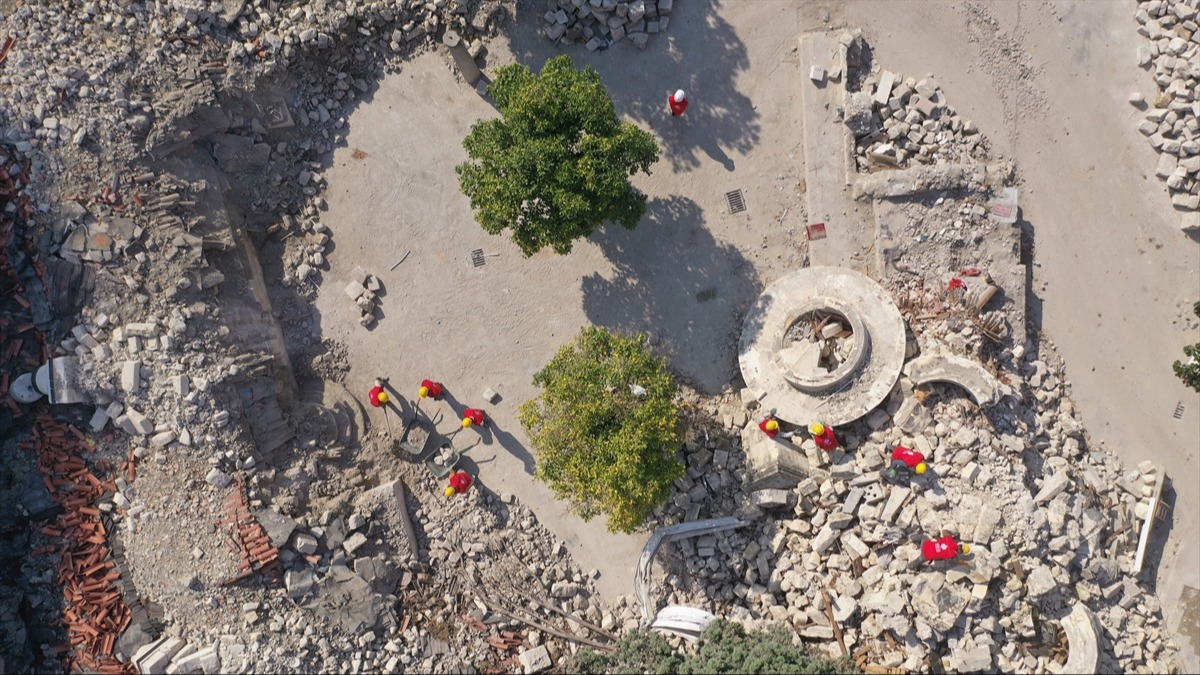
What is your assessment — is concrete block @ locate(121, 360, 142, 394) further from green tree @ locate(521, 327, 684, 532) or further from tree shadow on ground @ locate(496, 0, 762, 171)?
tree shadow on ground @ locate(496, 0, 762, 171)

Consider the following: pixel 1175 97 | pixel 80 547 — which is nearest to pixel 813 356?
pixel 1175 97

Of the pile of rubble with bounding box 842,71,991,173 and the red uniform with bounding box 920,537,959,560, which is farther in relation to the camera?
the pile of rubble with bounding box 842,71,991,173

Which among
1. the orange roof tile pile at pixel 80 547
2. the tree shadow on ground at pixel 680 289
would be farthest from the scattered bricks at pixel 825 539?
the orange roof tile pile at pixel 80 547

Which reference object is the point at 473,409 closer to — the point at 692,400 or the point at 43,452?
the point at 692,400

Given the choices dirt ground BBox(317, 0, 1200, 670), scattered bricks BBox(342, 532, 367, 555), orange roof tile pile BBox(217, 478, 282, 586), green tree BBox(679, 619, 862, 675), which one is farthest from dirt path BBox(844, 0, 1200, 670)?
orange roof tile pile BBox(217, 478, 282, 586)

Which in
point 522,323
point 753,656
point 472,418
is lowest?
point 753,656

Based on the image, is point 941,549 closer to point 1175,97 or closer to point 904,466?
point 904,466
